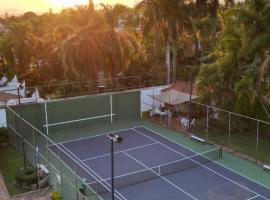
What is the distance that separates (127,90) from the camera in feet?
98.6

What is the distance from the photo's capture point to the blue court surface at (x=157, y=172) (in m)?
17.4

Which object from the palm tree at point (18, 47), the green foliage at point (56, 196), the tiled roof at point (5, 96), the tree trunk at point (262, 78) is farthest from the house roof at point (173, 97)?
the palm tree at point (18, 47)

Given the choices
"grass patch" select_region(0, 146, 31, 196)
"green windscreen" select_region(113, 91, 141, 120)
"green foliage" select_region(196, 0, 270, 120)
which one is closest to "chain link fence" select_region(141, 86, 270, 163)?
"green foliage" select_region(196, 0, 270, 120)

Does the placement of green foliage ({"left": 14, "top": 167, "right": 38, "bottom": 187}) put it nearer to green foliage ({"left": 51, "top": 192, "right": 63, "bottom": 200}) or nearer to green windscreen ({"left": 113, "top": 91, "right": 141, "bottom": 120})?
green foliage ({"left": 51, "top": 192, "right": 63, "bottom": 200})

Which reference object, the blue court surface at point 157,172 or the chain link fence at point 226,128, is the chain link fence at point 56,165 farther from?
the chain link fence at point 226,128

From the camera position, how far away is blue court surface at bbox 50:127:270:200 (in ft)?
57.2

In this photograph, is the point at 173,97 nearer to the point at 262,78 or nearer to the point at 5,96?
the point at 262,78

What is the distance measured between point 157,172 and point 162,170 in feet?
0.90

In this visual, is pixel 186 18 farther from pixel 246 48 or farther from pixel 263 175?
pixel 263 175

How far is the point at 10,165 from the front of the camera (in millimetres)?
21391

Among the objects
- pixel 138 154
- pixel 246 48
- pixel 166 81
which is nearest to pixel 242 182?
pixel 138 154

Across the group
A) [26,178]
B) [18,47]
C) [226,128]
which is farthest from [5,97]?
[226,128]

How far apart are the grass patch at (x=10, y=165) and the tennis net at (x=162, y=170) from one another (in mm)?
3809

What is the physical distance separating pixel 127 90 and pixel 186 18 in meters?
7.40
